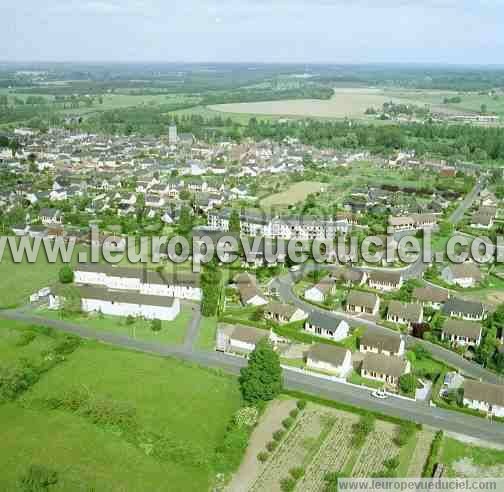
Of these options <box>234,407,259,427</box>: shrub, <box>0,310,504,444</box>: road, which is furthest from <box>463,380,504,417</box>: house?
<box>234,407,259,427</box>: shrub

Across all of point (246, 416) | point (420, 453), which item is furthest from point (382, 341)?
point (246, 416)

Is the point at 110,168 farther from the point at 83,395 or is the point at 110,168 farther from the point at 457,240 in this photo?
the point at 83,395

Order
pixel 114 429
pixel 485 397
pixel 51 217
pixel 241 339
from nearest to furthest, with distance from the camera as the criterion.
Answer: pixel 114 429 → pixel 485 397 → pixel 241 339 → pixel 51 217

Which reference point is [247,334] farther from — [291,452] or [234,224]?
[234,224]

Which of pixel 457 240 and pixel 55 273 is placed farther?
pixel 457 240

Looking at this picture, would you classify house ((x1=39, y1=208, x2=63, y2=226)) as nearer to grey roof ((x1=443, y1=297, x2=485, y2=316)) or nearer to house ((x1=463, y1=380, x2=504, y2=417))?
grey roof ((x1=443, y1=297, x2=485, y2=316))

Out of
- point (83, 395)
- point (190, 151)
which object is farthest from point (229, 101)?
point (83, 395)
